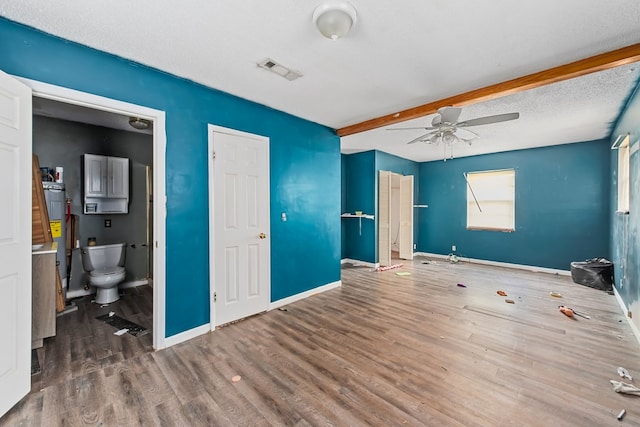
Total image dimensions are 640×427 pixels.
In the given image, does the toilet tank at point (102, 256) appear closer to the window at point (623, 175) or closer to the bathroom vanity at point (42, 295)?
the bathroom vanity at point (42, 295)

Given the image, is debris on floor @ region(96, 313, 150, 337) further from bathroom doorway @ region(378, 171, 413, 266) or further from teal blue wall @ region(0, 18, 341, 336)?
bathroom doorway @ region(378, 171, 413, 266)

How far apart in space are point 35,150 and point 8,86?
2.51 m

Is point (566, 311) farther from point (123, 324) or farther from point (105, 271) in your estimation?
point (105, 271)

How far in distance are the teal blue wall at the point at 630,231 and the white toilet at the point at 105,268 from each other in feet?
19.7

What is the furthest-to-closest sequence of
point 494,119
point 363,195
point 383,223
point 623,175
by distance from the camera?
point 363,195 < point 383,223 < point 623,175 < point 494,119

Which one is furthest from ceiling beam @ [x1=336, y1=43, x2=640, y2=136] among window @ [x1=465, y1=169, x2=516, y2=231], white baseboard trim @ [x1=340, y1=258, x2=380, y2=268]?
window @ [x1=465, y1=169, x2=516, y2=231]

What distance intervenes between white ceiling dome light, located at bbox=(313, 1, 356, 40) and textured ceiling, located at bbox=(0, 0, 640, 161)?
0.06 metres

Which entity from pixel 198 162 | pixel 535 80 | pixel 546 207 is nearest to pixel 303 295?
pixel 198 162

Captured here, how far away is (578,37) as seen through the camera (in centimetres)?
204

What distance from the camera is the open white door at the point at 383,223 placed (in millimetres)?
5910

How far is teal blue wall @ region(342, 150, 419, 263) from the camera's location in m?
5.91

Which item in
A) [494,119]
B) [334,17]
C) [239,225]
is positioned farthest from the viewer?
[239,225]

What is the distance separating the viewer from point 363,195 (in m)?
6.11

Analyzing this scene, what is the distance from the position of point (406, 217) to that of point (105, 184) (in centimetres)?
623
